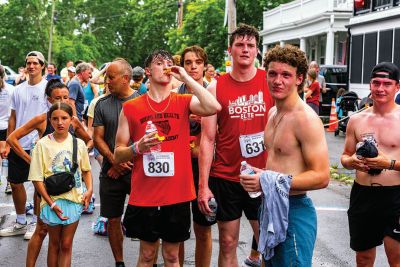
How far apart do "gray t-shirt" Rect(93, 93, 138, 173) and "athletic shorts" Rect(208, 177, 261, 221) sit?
1.24 metres

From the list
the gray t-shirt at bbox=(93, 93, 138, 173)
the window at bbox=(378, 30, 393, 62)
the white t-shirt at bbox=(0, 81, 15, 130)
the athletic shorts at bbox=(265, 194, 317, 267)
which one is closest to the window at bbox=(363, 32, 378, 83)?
the window at bbox=(378, 30, 393, 62)

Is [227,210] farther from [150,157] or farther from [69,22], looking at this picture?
[69,22]

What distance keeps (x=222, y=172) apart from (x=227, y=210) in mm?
321

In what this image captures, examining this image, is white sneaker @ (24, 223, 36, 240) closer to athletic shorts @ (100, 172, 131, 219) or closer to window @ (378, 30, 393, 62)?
athletic shorts @ (100, 172, 131, 219)

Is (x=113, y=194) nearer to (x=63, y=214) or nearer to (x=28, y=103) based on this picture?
(x=63, y=214)

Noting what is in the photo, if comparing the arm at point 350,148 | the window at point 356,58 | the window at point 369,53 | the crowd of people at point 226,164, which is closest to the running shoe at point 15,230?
→ the crowd of people at point 226,164

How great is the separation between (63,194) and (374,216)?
2520mm

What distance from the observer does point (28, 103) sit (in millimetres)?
7613

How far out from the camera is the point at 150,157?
4.88 m

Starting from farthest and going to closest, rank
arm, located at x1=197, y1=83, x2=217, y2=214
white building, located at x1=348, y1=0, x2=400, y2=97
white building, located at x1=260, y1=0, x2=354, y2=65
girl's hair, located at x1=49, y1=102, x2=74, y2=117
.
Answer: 1. white building, located at x1=260, y1=0, x2=354, y2=65
2. white building, located at x1=348, y1=0, x2=400, y2=97
3. girl's hair, located at x1=49, y1=102, x2=74, y2=117
4. arm, located at x1=197, y1=83, x2=217, y2=214

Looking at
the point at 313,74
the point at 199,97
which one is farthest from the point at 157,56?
the point at 313,74

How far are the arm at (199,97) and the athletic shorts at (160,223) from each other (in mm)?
714

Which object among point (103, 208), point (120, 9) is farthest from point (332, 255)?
point (120, 9)

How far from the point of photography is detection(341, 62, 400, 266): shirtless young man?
5.00m
